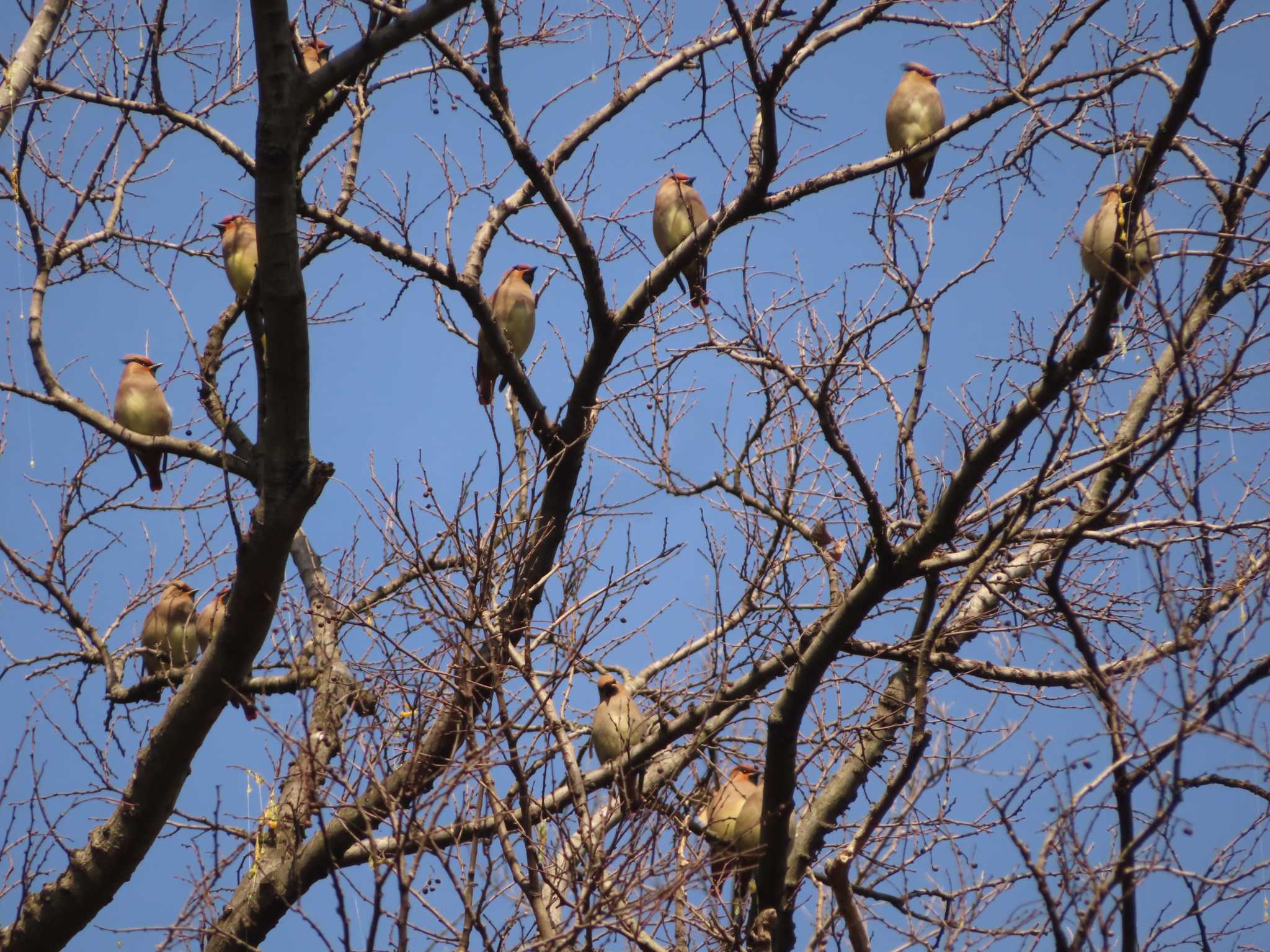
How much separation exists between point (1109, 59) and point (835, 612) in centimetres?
278

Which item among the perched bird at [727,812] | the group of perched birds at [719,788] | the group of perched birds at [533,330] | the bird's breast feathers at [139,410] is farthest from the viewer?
the bird's breast feathers at [139,410]

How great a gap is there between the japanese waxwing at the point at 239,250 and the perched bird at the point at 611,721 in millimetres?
3306

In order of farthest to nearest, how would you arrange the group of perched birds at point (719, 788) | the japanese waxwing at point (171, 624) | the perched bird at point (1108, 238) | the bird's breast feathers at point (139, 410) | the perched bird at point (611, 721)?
the bird's breast feathers at point (139, 410) < the japanese waxwing at point (171, 624) < the perched bird at point (611, 721) < the group of perched birds at point (719, 788) < the perched bird at point (1108, 238)

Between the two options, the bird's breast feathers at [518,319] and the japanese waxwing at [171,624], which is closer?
the bird's breast feathers at [518,319]

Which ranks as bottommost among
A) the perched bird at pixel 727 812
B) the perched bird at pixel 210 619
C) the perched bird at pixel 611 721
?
the perched bird at pixel 727 812

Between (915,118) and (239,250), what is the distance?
13.3 ft

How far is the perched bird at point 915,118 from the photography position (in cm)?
748

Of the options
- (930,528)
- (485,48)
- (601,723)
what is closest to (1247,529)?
(930,528)

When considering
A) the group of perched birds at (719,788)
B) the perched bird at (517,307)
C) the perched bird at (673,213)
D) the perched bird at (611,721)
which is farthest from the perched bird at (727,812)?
the perched bird at (673,213)

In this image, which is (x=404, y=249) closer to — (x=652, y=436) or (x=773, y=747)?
(x=652, y=436)

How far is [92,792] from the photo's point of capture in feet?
16.4

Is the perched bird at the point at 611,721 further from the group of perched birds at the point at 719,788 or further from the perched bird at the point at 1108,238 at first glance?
the perched bird at the point at 1108,238

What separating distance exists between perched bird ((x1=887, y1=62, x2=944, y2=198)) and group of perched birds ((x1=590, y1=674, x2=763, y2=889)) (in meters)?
3.44

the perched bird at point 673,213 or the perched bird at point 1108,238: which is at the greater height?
the perched bird at point 673,213
